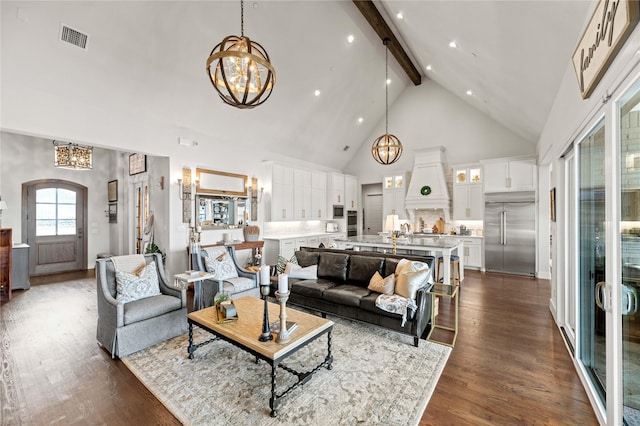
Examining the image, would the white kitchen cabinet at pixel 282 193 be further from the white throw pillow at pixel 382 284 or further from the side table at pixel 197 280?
the white throw pillow at pixel 382 284

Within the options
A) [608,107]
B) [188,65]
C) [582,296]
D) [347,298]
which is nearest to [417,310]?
[347,298]

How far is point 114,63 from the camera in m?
4.07

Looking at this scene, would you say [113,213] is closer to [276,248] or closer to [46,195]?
[46,195]

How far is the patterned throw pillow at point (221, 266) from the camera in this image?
414 centimetres

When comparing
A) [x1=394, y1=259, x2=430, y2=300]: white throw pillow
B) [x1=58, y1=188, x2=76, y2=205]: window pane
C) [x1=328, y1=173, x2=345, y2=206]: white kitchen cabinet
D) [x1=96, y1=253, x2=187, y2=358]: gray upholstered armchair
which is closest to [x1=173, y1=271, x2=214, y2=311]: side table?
[x1=96, y1=253, x2=187, y2=358]: gray upholstered armchair

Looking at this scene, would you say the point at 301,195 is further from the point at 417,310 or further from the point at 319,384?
the point at 319,384

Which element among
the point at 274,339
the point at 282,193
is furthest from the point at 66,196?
the point at 274,339

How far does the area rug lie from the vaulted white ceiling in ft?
11.1

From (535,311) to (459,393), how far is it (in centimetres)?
289

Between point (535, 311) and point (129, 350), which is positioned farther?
point (535, 311)

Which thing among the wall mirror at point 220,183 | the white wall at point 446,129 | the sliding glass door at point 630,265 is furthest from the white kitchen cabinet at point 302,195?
the sliding glass door at point 630,265

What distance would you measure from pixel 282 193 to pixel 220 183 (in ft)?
5.65

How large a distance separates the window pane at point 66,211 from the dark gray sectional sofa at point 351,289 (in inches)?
265


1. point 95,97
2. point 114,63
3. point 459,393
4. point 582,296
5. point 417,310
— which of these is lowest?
point 459,393
